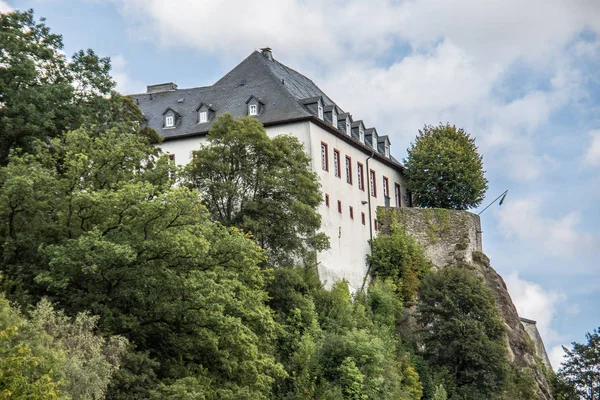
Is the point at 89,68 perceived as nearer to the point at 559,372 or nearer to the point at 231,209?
the point at 231,209

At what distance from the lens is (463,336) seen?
204 feet

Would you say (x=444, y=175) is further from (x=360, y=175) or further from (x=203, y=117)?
(x=203, y=117)

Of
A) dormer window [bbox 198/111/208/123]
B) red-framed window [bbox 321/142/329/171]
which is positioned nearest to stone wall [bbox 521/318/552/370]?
red-framed window [bbox 321/142/329/171]

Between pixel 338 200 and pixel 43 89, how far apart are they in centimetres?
2047

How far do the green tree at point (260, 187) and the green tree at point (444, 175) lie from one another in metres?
18.9

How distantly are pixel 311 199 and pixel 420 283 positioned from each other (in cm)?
1279

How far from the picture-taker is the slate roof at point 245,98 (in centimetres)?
6531

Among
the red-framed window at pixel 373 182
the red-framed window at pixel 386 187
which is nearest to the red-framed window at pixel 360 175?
the red-framed window at pixel 373 182

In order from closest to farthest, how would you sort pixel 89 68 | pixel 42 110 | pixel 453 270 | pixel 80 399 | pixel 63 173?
1. pixel 80 399
2. pixel 63 173
3. pixel 42 110
4. pixel 89 68
5. pixel 453 270

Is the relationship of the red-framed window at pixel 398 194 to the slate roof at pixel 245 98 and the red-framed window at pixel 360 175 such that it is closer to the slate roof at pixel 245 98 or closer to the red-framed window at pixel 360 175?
the slate roof at pixel 245 98

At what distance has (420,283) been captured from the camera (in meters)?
67.5

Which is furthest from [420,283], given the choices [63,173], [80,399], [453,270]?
[80,399]

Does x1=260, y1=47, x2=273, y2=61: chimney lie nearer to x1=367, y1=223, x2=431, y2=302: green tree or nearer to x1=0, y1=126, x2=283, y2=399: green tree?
x1=367, y1=223, x2=431, y2=302: green tree

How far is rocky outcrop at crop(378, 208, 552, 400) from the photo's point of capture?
7125 cm
